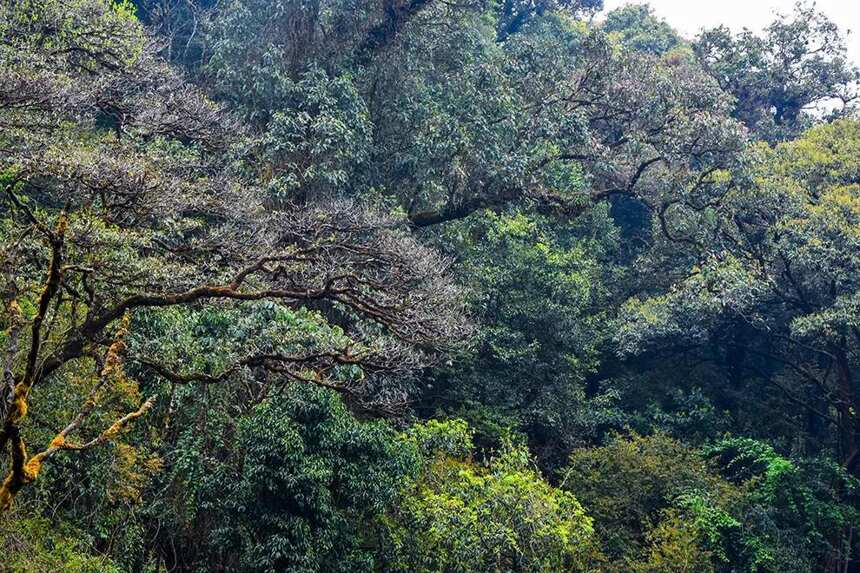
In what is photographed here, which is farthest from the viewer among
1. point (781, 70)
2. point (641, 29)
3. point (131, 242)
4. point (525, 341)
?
point (641, 29)

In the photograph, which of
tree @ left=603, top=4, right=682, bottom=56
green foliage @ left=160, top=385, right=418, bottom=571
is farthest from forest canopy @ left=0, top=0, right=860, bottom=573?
tree @ left=603, top=4, right=682, bottom=56

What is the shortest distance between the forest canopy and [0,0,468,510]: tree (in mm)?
53

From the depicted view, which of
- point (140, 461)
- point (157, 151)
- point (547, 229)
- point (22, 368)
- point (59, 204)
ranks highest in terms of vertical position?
point (547, 229)

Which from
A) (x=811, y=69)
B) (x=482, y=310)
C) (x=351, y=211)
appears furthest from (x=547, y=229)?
(x=811, y=69)

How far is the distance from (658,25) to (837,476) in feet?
52.0

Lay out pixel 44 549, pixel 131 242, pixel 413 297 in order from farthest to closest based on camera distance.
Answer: pixel 413 297 < pixel 131 242 < pixel 44 549

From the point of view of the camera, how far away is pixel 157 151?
9586mm

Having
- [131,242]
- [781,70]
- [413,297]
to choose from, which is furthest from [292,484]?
[781,70]

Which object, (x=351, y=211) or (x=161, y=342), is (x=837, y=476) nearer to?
(x=351, y=211)

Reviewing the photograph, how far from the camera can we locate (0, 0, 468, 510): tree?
636cm

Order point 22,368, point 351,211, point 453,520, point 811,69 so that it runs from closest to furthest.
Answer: point 22,368
point 453,520
point 351,211
point 811,69

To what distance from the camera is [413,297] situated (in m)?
8.46

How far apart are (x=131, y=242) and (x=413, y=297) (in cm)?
294

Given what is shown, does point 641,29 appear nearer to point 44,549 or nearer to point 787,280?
point 787,280
